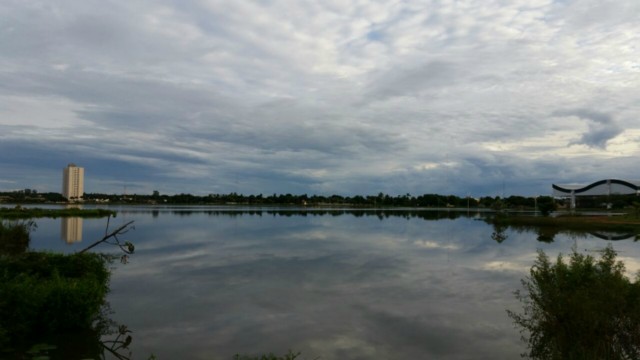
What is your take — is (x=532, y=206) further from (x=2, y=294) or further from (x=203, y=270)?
(x=2, y=294)

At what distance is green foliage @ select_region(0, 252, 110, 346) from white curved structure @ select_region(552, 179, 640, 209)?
13580 cm

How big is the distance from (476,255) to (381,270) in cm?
1138

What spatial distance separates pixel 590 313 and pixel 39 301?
14.1 m

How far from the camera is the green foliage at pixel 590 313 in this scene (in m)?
10.4

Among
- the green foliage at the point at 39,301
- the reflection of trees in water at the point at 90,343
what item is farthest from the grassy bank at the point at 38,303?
the reflection of trees in water at the point at 90,343

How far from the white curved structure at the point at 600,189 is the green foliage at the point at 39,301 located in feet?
446

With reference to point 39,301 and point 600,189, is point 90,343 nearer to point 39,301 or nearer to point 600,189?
point 39,301

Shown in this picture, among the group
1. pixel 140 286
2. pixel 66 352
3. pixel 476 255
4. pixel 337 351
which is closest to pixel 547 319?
pixel 337 351

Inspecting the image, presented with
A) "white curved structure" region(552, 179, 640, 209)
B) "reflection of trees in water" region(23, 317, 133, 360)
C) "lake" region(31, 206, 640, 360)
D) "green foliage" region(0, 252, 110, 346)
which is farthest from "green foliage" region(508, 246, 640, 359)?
"white curved structure" region(552, 179, 640, 209)

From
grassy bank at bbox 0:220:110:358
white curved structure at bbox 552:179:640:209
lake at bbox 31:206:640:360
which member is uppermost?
white curved structure at bbox 552:179:640:209

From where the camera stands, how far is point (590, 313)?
33.5 ft

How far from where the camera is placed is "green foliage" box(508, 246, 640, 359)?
10.4 metres

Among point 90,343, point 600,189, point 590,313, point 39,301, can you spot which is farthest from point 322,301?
point 600,189

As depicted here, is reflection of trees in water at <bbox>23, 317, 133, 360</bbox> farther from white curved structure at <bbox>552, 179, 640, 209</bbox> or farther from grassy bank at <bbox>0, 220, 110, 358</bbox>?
white curved structure at <bbox>552, 179, 640, 209</bbox>
